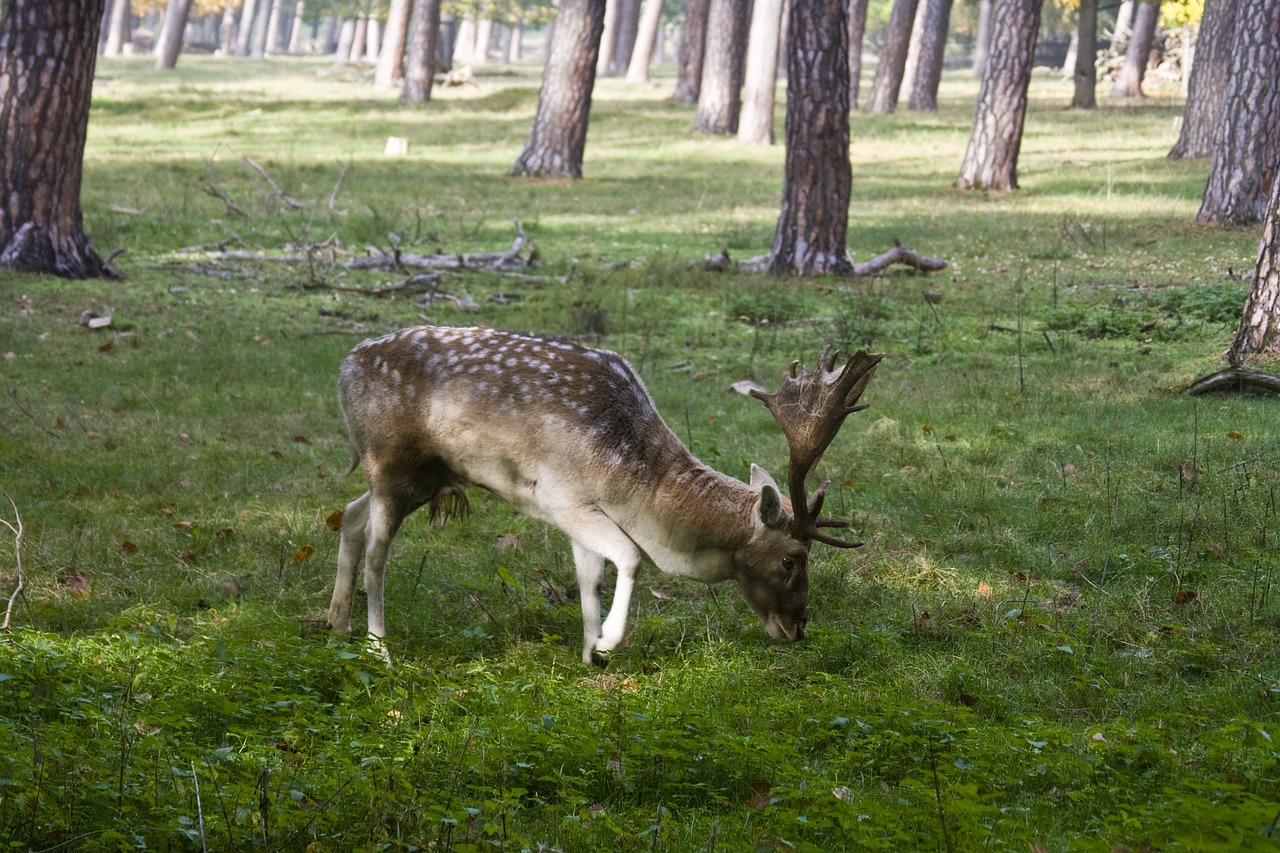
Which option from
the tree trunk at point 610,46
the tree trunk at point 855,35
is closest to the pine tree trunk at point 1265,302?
the tree trunk at point 855,35

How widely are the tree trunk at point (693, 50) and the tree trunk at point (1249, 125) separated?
2700 cm

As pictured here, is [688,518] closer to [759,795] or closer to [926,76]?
[759,795]

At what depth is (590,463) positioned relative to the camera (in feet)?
20.8

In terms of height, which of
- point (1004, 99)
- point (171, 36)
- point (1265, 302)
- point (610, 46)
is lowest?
point (1265, 302)

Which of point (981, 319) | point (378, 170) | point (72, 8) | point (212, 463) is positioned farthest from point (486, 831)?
point (378, 170)

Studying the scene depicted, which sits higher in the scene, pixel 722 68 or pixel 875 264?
pixel 722 68

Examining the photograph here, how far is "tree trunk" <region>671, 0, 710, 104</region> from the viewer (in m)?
45.4

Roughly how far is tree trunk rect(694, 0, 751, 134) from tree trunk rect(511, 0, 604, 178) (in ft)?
26.6

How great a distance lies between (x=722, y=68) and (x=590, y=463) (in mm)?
31593

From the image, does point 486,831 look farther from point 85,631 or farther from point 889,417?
point 889,417

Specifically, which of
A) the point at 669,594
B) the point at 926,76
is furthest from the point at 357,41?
the point at 669,594

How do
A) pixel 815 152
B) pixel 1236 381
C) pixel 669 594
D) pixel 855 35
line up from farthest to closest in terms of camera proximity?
pixel 855 35 → pixel 815 152 → pixel 1236 381 → pixel 669 594

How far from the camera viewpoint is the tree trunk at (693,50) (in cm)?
4544

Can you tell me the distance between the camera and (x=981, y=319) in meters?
14.5
